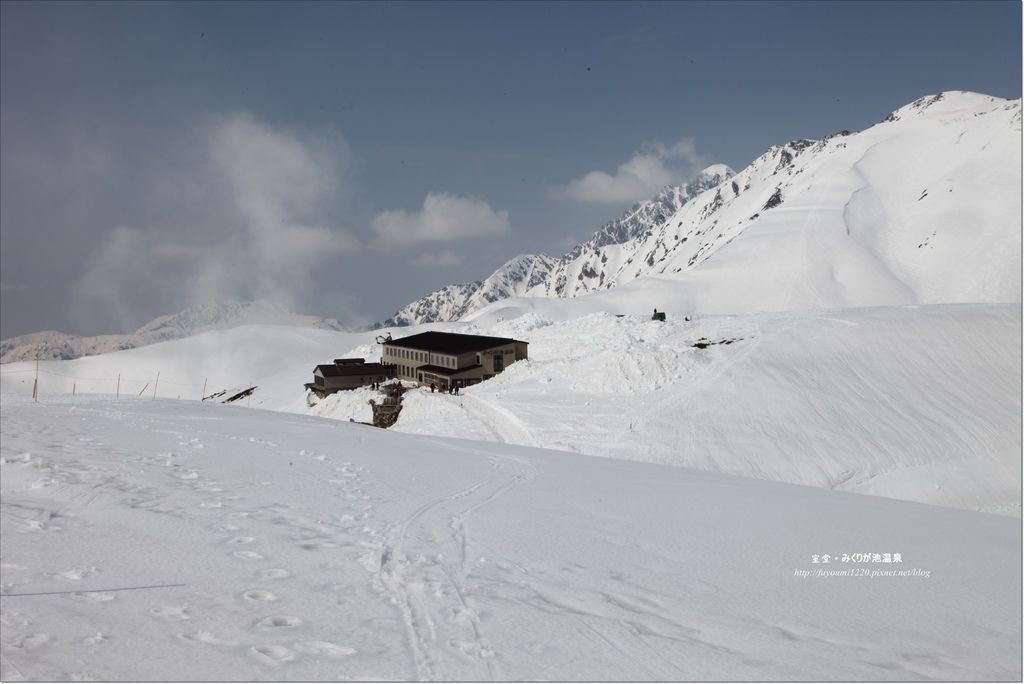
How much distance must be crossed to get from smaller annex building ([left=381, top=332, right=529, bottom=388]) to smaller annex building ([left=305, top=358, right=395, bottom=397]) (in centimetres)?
192

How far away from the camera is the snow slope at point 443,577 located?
16.7 ft

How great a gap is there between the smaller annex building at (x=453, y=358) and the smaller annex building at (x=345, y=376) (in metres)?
1.92

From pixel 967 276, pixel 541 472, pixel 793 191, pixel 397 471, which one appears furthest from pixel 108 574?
pixel 793 191

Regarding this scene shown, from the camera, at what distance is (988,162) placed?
15512 cm

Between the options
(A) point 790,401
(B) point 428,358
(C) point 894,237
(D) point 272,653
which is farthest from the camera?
(C) point 894,237

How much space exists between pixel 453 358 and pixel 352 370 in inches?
500

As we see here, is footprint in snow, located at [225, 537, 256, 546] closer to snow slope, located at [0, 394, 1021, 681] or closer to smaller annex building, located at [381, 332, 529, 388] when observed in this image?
snow slope, located at [0, 394, 1021, 681]

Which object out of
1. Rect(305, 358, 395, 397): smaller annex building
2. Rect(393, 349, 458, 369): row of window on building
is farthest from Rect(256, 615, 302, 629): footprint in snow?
Rect(305, 358, 395, 397): smaller annex building

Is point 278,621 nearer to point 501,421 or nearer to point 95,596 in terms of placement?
point 95,596

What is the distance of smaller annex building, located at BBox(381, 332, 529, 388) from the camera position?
180ft

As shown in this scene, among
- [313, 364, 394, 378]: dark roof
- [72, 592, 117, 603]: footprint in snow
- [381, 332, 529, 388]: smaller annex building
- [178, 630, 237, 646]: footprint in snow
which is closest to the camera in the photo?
[178, 630, 237, 646]: footprint in snow

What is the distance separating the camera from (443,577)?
6902mm

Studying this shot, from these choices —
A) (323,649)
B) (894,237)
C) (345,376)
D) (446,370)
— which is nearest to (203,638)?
(323,649)

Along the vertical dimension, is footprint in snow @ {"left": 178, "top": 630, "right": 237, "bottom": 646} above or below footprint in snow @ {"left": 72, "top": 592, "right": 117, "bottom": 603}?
below
